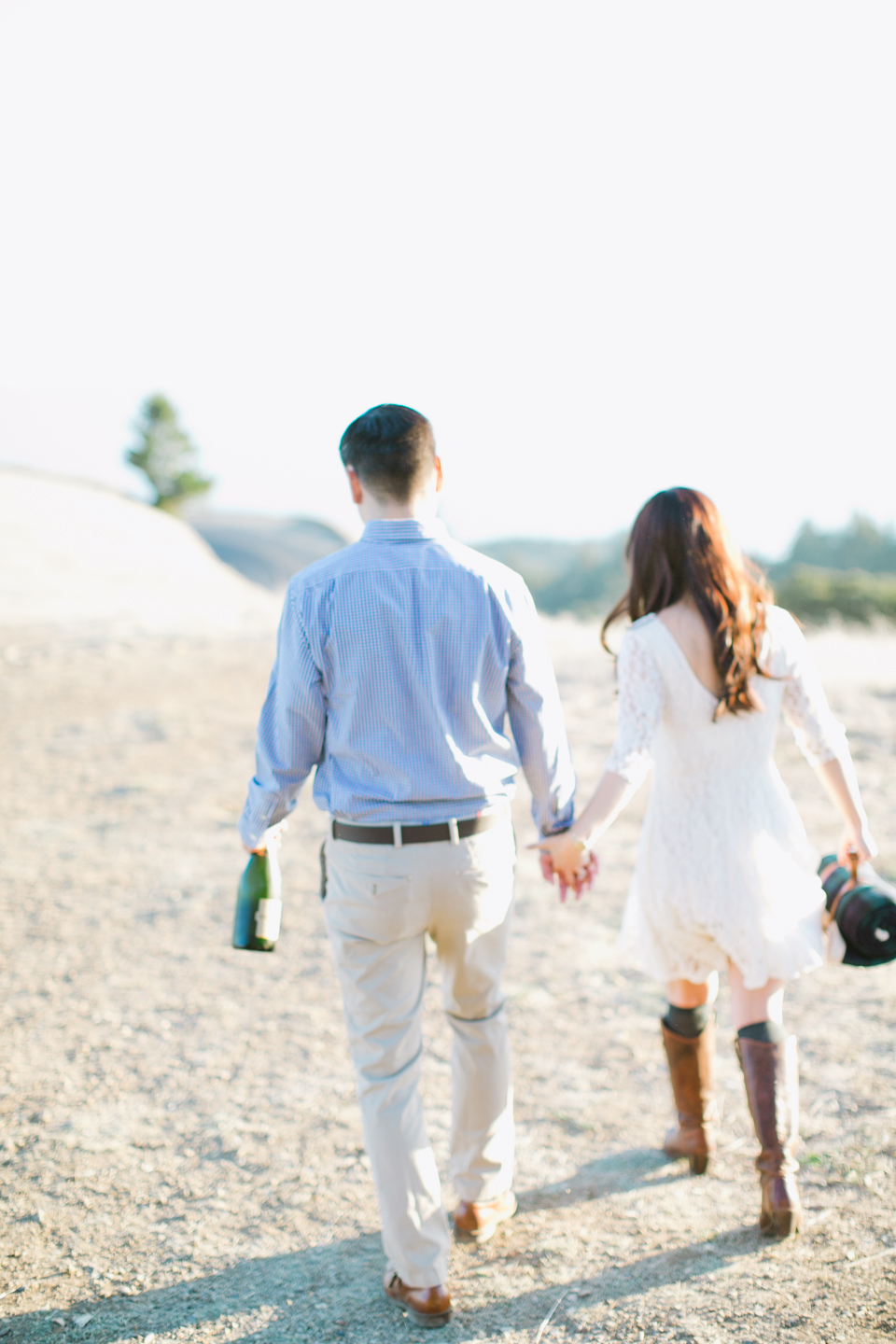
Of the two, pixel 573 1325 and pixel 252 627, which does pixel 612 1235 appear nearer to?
pixel 573 1325

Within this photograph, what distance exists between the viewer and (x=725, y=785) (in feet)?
9.07

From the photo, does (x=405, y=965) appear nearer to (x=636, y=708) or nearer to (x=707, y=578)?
(x=636, y=708)

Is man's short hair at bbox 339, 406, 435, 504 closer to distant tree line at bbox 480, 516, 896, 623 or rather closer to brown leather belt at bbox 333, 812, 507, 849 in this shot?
brown leather belt at bbox 333, 812, 507, 849

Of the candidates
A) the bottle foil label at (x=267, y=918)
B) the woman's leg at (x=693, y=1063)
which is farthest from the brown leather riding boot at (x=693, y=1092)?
the bottle foil label at (x=267, y=918)

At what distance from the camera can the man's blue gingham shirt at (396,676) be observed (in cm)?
241

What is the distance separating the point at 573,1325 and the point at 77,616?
1537cm

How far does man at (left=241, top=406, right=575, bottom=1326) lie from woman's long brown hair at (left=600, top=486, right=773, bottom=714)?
1.39 feet

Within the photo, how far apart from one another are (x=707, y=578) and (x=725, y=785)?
1.98ft

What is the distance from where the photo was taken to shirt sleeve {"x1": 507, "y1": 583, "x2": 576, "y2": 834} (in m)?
2.55

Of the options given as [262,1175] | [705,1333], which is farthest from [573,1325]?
[262,1175]

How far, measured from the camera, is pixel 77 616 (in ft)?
52.7

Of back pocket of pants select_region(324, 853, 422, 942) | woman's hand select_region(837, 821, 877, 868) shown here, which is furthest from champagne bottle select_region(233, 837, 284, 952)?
woman's hand select_region(837, 821, 877, 868)

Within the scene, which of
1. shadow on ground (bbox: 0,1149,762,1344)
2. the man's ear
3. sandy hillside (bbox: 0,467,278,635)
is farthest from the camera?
sandy hillside (bbox: 0,467,278,635)

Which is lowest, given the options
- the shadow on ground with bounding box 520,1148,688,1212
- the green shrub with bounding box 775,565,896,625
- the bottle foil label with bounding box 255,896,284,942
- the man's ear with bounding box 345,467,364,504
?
the shadow on ground with bounding box 520,1148,688,1212
